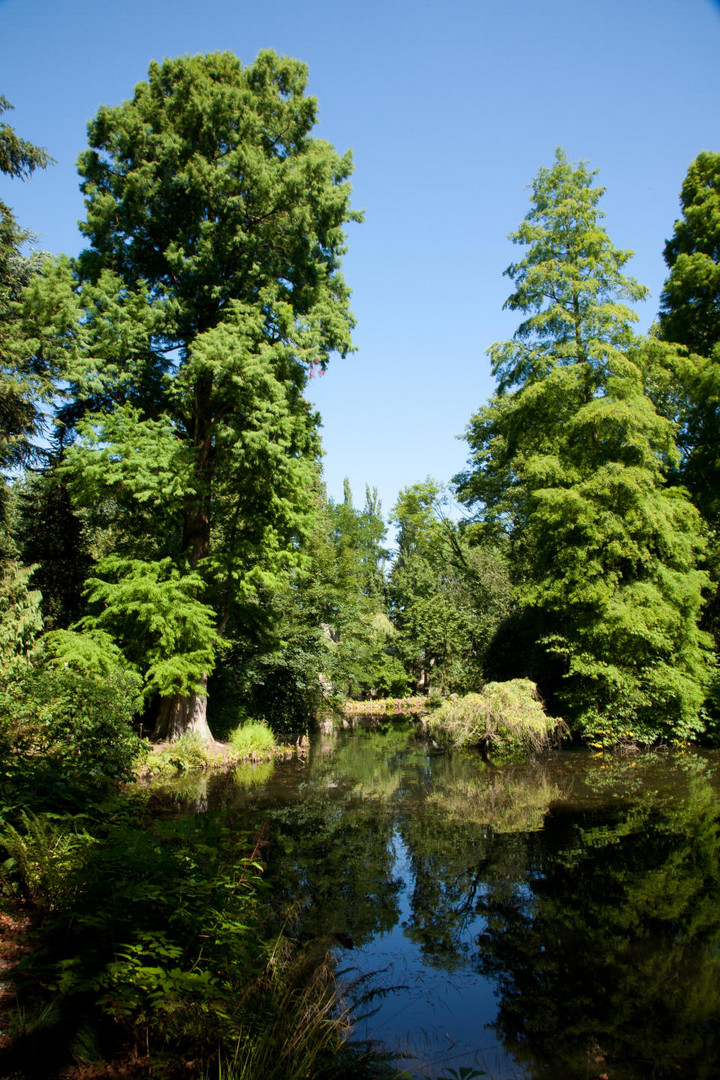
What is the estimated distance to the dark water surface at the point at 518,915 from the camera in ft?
11.2

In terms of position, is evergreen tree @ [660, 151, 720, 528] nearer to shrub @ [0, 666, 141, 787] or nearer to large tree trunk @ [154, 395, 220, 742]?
large tree trunk @ [154, 395, 220, 742]

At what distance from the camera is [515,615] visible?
776 inches

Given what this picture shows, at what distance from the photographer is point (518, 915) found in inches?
200

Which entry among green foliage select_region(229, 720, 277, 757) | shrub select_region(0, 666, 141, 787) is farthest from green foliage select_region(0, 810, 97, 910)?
green foliage select_region(229, 720, 277, 757)

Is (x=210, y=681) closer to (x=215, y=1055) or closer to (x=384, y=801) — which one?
(x=384, y=801)

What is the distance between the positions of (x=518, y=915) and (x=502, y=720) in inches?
343

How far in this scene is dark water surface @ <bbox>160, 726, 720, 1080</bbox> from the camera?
3.42m

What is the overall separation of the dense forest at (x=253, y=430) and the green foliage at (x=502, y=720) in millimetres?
1409

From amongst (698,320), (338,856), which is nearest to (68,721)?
(338,856)

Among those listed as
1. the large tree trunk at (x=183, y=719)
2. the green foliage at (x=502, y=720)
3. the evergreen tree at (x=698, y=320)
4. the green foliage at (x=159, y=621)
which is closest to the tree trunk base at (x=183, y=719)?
the large tree trunk at (x=183, y=719)

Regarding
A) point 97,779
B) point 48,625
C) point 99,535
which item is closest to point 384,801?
point 97,779

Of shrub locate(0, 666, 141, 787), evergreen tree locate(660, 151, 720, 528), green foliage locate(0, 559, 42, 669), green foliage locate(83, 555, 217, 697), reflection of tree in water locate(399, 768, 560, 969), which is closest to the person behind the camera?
reflection of tree in water locate(399, 768, 560, 969)

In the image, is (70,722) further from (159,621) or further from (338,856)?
(338,856)

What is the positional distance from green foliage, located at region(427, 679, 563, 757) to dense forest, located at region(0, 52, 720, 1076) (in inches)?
55.5
